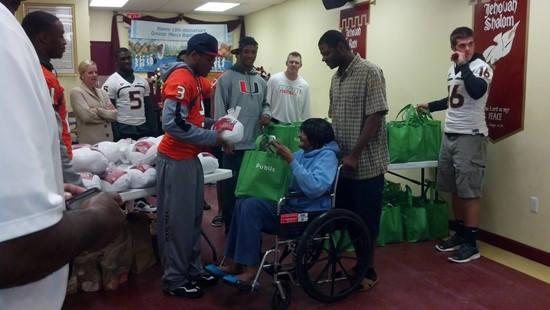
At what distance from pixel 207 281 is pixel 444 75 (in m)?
2.80

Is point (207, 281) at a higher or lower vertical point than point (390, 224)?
lower

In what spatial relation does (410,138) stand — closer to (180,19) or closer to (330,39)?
(330,39)

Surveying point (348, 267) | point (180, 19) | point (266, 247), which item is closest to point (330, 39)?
point (348, 267)

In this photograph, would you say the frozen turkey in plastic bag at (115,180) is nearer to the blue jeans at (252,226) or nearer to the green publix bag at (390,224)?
the blue jeans at (252,226)

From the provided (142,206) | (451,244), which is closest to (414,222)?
(451,244)

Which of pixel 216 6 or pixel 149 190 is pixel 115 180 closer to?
pixel 149 190

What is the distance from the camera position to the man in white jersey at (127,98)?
4.48m

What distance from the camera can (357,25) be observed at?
19.5 feet

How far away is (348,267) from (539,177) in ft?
5.02

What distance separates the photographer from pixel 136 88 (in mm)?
4539

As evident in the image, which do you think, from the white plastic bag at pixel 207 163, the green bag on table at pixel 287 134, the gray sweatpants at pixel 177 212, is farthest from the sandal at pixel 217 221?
the gray sweatpants at pixel 177 212

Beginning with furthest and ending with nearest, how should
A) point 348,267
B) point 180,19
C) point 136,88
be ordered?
point 180,19, point 136,88, point 348,267

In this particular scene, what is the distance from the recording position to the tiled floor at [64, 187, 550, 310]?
9.47ft

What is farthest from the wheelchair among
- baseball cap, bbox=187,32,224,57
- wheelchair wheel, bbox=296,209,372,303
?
baseball cap, bbox=187,32,224,57
